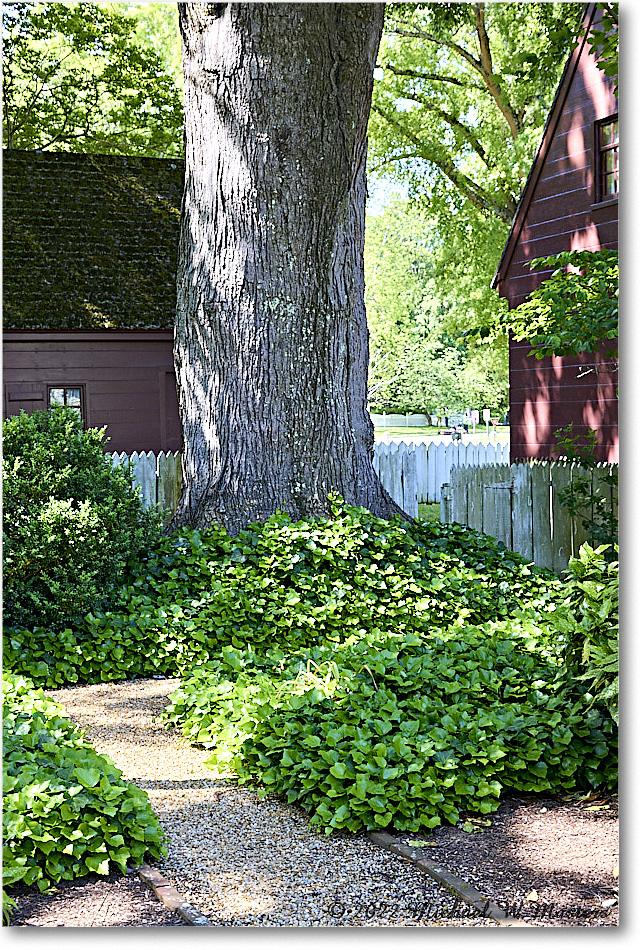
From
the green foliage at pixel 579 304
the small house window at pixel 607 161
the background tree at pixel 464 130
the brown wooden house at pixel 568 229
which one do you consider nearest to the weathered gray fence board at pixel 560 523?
the brown wooden house at pixel 568 229

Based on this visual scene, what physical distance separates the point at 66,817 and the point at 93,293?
41.6ft

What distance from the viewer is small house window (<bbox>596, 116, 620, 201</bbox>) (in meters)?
11.1

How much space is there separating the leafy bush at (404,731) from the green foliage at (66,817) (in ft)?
2.35

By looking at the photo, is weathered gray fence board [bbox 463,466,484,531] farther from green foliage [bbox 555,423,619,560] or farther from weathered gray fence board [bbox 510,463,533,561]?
green foliage [bbox 555,423,619,560]

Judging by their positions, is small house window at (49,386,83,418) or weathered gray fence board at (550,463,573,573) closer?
weathered gray fence board at (550,463,573,573)

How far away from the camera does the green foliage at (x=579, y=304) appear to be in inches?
281

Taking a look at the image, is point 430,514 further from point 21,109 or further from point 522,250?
point 21,109

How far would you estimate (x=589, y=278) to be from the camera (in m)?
7.48

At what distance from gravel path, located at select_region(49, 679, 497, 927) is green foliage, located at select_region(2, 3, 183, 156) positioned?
675 inches

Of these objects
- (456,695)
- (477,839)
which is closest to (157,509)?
(456,695)

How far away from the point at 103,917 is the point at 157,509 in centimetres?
401

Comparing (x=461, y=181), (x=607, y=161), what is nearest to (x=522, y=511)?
(x=607, y=161)

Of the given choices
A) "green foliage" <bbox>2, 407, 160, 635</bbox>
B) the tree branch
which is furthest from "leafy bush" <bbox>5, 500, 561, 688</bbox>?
the tree branch

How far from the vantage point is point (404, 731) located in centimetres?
387
